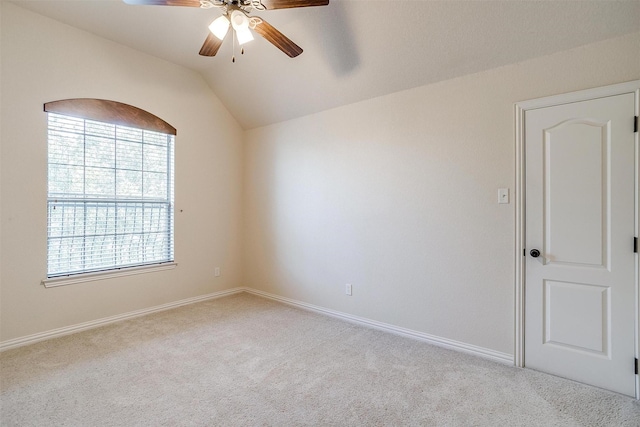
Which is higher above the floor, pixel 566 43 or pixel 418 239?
pixel 566 43

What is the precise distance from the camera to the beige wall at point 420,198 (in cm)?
242

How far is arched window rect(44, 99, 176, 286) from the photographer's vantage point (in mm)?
2930

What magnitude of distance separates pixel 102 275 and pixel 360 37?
355 cm

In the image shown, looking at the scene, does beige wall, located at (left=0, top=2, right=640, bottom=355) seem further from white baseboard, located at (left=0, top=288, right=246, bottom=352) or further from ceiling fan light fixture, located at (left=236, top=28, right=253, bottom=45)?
ceiling fan light fixture, located at (left=236, top=28, right=253, bottom=45)

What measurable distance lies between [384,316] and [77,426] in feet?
8.23

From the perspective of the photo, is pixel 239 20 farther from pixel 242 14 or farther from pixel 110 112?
pixel 110 112

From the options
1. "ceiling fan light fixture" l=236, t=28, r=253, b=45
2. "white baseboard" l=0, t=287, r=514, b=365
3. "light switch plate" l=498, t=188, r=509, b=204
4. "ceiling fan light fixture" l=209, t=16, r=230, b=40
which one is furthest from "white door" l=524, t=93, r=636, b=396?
"ceiling fan light fixture" l=209, t=16, r=230, b=40

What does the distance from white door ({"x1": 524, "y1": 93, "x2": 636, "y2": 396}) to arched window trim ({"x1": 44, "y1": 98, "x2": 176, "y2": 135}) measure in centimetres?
380

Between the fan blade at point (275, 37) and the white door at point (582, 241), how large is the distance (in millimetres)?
1912

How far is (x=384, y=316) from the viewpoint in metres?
3.12

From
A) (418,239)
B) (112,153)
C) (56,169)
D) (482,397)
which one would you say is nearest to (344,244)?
(418,239)

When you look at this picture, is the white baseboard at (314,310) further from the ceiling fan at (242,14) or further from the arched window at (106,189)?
the ceiling fan at (242,14)

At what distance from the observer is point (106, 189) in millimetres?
3240

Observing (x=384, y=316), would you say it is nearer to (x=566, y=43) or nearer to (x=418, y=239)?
(x=418, y=239)
